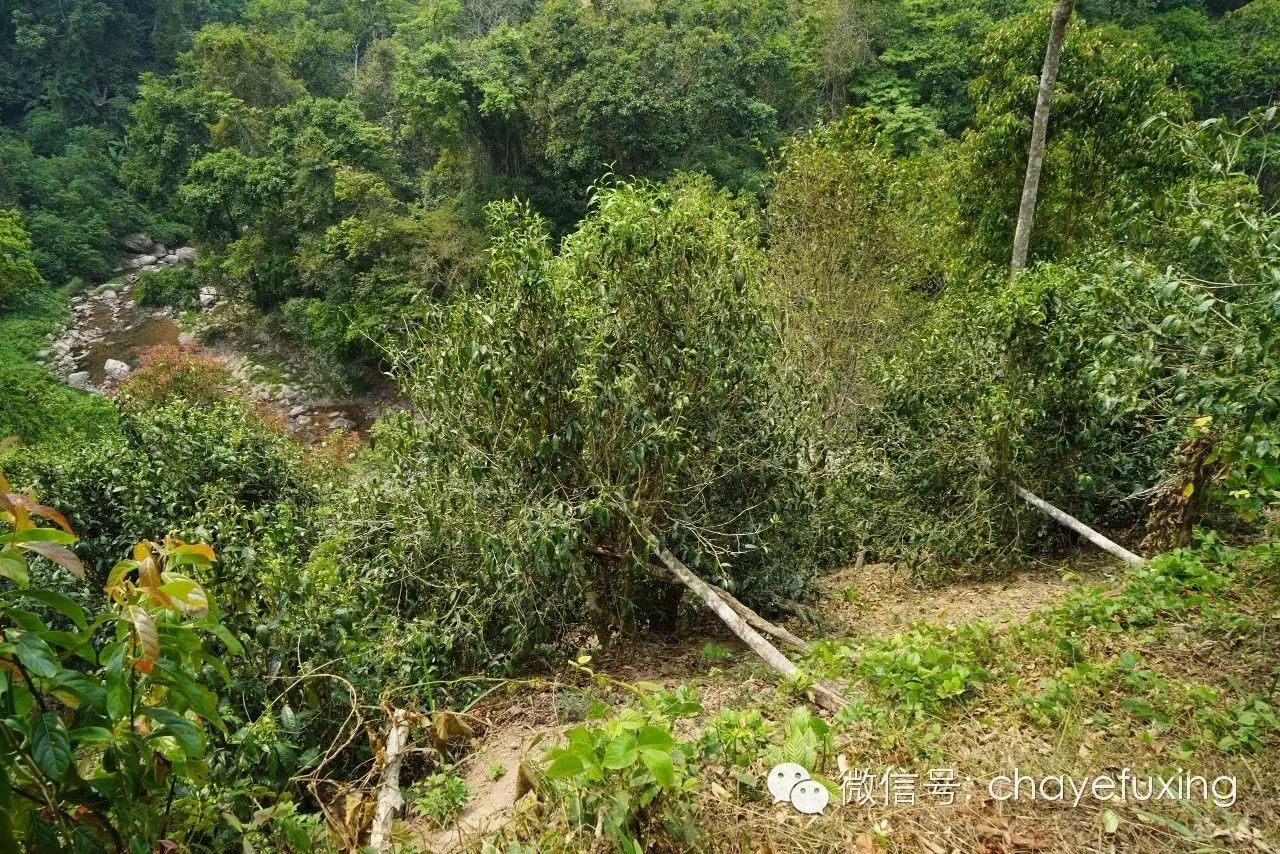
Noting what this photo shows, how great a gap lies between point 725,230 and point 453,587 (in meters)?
3.24

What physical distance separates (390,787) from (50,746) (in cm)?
211

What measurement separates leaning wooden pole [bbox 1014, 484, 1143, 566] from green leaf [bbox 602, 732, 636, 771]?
218 inches

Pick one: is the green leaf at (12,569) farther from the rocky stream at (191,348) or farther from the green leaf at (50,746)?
the rocky stream at (191,348)

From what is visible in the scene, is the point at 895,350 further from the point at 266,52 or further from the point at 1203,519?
the point at 266,52

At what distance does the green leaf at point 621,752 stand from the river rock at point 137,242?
113 ft

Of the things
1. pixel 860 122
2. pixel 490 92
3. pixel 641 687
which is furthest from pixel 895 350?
pixel 490 92

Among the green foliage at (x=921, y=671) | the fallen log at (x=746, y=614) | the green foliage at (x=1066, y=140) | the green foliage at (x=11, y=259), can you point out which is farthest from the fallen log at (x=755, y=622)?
the green foliage at (x=11, y=259)

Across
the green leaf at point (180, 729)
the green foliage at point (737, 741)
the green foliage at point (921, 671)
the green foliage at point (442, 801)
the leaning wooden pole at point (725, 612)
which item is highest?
the green leaf at point (180, 729)

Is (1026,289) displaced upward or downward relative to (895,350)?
upward

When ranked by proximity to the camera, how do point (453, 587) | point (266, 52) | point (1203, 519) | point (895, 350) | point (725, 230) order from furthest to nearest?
point (266, 52), point (895, 350), point (1203, 519), point (725, 230), point (453, 587)

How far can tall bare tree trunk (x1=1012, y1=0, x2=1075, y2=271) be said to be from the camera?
28.6 ft

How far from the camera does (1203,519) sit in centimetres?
658

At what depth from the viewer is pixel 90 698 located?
168 centimetres

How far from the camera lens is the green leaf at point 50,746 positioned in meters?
1.58
